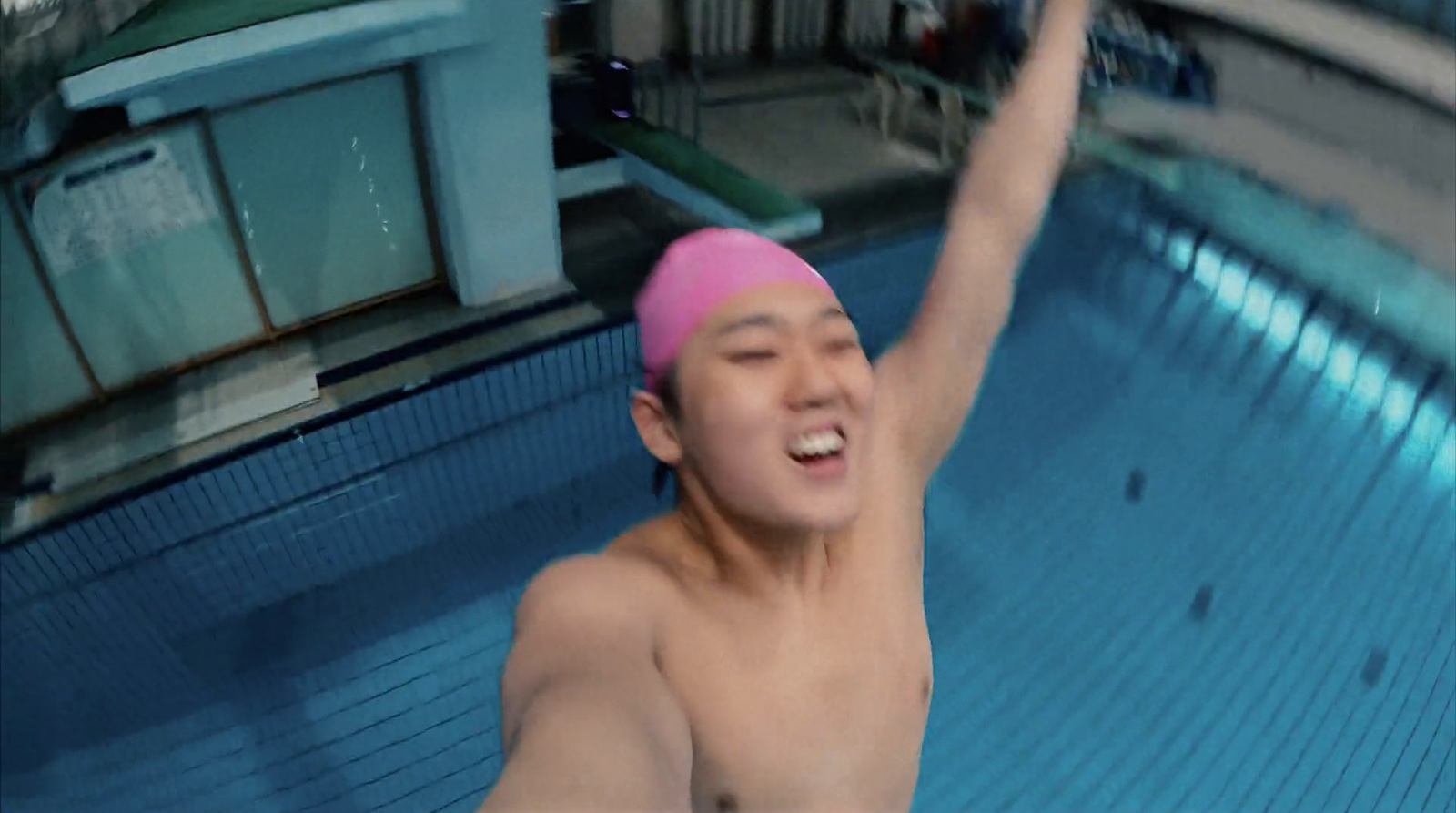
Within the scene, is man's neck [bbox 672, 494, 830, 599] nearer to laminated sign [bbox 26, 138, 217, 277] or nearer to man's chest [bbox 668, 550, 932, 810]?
man's chest [bbox 668, 550, 932, 810]

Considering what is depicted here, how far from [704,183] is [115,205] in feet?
6.88

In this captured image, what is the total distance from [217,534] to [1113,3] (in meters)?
3.77

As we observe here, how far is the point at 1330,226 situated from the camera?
3785 millimetres

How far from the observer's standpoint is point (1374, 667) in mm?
2871

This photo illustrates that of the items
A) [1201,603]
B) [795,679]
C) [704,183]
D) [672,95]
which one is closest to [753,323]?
[795,679]

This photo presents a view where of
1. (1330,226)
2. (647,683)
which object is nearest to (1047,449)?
(1330,226)

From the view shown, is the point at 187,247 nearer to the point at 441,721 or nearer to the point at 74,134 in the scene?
the point at 74,134

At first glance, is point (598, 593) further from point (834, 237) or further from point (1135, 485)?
point (834, 237)

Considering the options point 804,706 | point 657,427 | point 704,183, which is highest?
point 657,427

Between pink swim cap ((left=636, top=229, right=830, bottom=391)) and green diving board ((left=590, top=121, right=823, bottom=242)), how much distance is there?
6.98 ft

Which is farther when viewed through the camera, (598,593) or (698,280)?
(698,280)

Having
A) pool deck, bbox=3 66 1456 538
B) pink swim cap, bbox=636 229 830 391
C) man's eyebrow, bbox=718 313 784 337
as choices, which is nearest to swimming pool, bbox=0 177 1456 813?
pool deck, bbox=3 66 1456 538

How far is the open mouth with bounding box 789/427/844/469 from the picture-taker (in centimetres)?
117

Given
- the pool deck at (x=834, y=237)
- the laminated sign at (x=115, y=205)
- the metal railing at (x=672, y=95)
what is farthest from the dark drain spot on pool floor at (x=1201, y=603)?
the laminated sign at (x=115, y=205)
